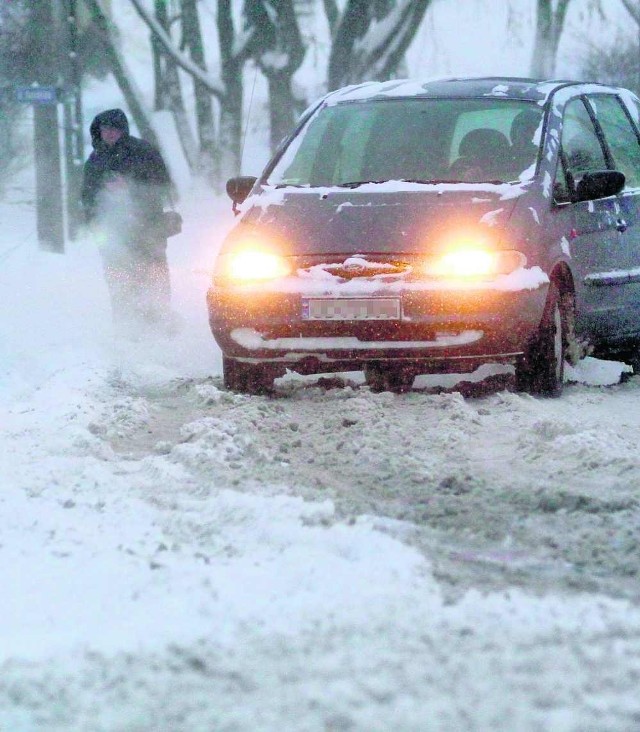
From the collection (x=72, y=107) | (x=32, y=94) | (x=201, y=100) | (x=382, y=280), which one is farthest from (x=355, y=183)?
(x=201, y=100)

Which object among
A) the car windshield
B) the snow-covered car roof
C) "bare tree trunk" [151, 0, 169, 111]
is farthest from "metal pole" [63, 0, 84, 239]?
the car windshield

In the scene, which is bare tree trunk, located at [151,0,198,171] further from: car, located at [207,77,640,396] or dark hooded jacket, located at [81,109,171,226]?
car, located at [207,77,640,396]

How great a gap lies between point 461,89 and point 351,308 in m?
1.94

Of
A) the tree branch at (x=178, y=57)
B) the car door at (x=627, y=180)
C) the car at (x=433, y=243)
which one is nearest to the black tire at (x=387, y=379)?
the car at (x=433, y=243)

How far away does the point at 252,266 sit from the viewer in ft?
24.8

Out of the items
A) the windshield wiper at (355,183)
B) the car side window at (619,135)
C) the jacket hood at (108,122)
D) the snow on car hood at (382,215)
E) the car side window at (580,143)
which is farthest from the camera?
the jacket hood at (108,122)

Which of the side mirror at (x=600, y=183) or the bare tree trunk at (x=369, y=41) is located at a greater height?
the side mirror at (x=600, y=183)

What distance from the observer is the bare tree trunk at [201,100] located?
87.2ft

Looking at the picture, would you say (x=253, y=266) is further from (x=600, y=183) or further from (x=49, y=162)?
(x=49, y=162)

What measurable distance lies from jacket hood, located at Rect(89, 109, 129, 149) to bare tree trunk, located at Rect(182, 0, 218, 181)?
15444mm

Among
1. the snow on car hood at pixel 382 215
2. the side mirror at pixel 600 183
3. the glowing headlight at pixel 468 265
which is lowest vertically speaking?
the glowing headlight at pixel 468 265

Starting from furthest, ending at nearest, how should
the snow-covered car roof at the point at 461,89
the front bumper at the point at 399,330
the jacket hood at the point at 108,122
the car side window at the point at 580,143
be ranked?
the jacket hood at the point at 108,122 → the snow-covered car roof at the point at 461,89 → the car side window at the point at 580,143 → the front bumper at the point at 399,330

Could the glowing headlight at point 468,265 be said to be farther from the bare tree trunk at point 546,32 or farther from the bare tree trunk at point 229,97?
the bare tree trunk at point 546,32

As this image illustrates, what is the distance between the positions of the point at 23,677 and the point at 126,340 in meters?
7.45
